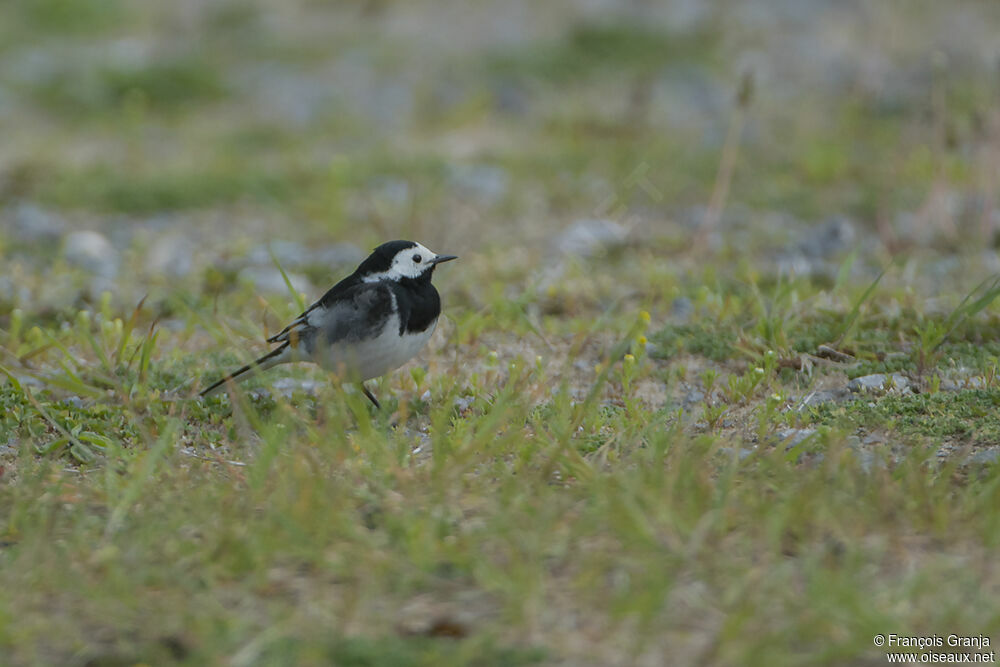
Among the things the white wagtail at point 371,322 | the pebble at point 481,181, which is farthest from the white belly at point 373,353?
the pebble at point 481,181

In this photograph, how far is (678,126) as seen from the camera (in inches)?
430

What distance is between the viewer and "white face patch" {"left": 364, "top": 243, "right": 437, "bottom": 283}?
538cm

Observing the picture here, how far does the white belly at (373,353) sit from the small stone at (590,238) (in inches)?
119

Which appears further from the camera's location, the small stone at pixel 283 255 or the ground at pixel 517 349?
the small stone at pixel 283 255

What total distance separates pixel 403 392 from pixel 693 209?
433cm

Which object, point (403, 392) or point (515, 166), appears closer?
point (403, 392)

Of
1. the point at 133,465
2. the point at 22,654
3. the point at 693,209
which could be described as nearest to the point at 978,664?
the point at 22,654

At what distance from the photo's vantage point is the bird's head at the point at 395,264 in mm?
5383

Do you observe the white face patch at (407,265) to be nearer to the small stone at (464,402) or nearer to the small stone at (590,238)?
the small stone at (464,402)

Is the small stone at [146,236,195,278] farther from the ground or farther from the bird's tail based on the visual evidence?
the bird's tail

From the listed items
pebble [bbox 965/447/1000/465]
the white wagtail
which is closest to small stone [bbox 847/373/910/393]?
pebble [bbox 965/447/1000/465]

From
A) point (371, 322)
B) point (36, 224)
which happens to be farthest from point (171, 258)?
point (371, 322)

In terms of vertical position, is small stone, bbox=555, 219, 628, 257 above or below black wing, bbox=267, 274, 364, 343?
below

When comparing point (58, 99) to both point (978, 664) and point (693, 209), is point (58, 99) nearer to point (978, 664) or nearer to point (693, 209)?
point (693, 209)
